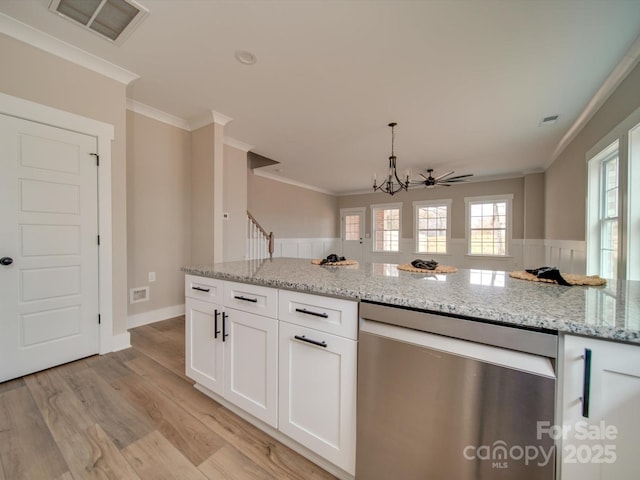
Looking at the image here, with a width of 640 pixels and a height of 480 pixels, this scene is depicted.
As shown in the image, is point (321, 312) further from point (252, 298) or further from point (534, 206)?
point (534, 206)

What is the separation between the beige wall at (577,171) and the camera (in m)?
2.18

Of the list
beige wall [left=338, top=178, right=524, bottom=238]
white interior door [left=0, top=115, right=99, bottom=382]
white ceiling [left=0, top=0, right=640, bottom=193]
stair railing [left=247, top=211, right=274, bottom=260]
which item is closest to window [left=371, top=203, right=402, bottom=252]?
beige wall [left=338, top=178, right=524, bottom=238]

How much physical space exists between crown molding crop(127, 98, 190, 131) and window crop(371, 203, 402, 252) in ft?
19.2

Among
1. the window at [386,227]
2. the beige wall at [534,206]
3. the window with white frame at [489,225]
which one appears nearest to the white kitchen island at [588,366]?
the beige wall at [534,206]

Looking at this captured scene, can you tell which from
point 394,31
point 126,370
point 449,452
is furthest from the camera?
point 126,370

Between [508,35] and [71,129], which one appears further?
[71,129]

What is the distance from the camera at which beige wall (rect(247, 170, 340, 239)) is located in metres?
5.88

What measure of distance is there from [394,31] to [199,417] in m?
3.02

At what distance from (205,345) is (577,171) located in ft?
16.1

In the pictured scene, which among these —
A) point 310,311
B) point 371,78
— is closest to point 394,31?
point 371,78

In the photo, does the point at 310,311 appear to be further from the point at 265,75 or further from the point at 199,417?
the point at 265,75

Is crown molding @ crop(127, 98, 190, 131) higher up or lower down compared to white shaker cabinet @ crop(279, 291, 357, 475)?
higher up

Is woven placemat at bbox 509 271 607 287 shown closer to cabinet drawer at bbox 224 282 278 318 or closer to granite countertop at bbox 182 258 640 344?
granite countertop at bbox 182 258 640 344

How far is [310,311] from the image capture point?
1.23m
